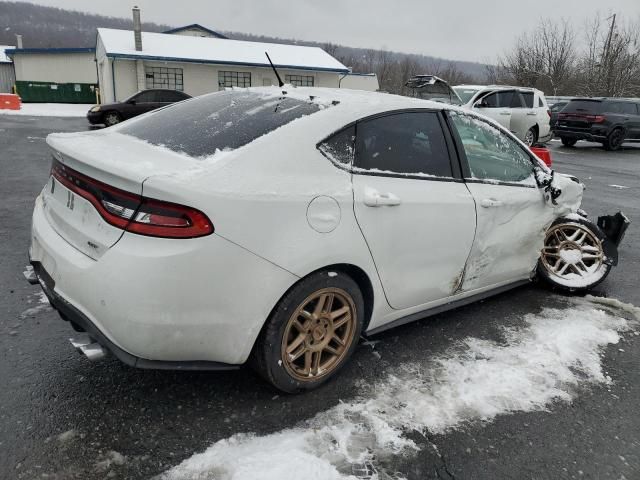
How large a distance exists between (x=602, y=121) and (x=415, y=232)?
57.7 feet

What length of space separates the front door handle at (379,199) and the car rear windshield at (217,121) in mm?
561

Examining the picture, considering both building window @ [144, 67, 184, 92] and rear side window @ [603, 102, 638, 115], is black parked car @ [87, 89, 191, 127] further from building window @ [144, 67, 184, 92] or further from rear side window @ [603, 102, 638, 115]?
rear side window @ [603, 102, 638, 115]

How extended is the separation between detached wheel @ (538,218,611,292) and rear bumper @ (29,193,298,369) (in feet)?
9.08

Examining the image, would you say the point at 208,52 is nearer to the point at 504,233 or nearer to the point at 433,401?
the point at 504,233

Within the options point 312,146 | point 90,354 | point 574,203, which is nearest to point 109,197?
point 90,354

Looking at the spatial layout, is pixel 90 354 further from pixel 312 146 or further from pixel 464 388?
pixel 464 388

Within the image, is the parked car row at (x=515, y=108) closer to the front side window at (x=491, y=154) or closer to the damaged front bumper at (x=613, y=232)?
the damaged front bumper at (x=613, y=232)

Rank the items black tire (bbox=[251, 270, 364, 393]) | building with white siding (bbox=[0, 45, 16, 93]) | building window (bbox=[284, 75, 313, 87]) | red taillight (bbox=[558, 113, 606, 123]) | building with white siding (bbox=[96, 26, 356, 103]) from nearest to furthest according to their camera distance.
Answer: black tire (bbox=[251, 270, 364, 393])
red taillight (bbox=[558, 113, 606, 123])
building with white siding (bbox=[96, 26, 356, 103])
building window (bbox=[284, 75, 313, 87])
building with white siding (bbox=[0, 45, 16, 93])

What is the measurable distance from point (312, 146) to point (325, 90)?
81 centimetres

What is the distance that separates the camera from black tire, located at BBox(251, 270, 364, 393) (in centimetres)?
238

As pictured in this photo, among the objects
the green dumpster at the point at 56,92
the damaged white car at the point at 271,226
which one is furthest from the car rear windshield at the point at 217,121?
the green dumpster at the point at 56,92

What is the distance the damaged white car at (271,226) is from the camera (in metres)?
2.10

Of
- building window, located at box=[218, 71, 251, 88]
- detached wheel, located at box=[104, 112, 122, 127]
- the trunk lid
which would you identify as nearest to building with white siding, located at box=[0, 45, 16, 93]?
building window, located at box=[218, 71, 251, 88]

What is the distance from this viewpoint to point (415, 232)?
9.27 feet
